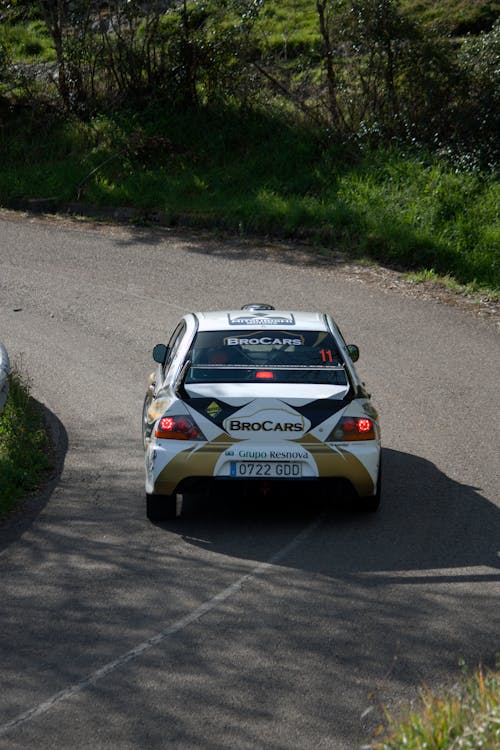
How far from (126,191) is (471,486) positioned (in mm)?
14840

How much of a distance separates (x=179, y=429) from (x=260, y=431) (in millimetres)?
646

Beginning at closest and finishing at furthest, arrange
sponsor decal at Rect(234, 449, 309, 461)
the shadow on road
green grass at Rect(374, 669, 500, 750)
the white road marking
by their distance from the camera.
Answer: green grass at Rect(374, 669, 500, 750)
the white road marking
the shadow on road
sponsor decal at Rect(234, 449, 309, 461)

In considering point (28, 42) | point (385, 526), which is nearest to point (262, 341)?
point (385, 526)

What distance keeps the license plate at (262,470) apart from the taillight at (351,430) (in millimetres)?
398

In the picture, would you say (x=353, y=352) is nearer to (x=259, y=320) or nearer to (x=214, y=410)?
(x=259, y=320)

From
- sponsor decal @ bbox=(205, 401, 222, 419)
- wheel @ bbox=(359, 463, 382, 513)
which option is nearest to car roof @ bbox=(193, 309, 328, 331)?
sponsor decal @ bbox=(205, 401, 222, 419)

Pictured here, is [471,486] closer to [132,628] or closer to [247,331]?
[247,331]

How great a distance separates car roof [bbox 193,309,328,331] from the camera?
390 inches

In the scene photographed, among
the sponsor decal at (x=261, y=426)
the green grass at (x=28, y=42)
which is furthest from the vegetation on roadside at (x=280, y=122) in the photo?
the sponsor decal at (x=261, y=426)

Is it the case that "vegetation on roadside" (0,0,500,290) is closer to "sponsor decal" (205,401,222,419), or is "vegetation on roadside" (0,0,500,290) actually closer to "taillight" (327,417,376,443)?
"taillight" (327,417,376,443)

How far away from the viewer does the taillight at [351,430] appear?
344 inches

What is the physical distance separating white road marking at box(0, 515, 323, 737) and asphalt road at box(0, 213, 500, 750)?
0.05 ft

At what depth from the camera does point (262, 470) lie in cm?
861

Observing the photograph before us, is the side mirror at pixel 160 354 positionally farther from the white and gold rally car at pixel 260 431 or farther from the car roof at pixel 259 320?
the white and gold rally car at pixel 260 431
